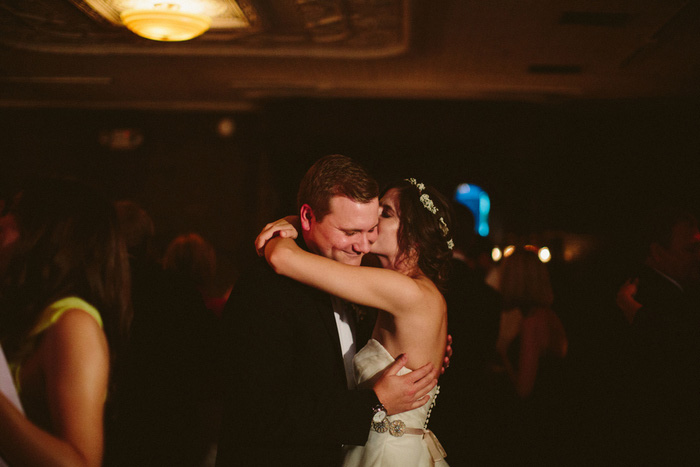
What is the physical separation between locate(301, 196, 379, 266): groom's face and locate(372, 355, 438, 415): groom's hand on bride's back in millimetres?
417

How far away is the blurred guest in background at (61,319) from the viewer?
4.13 ft

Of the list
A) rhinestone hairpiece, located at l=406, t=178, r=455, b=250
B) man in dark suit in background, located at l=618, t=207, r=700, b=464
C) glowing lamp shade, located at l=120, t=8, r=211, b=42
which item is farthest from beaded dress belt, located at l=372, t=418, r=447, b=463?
glowing lamp shade, located at l=120, t=8, r=211, b=42

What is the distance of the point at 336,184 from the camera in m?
1.77

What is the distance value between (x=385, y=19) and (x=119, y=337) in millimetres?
3536

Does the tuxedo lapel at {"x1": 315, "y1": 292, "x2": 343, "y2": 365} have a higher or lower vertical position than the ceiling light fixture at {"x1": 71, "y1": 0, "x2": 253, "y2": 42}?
lower

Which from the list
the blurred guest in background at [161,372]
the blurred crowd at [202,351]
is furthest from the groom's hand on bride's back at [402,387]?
the blurred guest in background at [161,372]

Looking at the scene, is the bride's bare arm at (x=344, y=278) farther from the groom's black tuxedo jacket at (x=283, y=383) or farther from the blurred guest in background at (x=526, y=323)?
the blurred guest in background at (x=526, y=323)

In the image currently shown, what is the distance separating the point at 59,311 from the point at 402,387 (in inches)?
41.5

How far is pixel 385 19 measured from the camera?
417cm

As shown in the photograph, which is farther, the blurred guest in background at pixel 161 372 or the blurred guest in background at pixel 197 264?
the blurred guest in background at pixel 197 264

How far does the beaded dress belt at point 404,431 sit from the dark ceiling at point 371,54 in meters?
3.00

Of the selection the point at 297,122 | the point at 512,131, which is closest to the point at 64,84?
the point at 297,122

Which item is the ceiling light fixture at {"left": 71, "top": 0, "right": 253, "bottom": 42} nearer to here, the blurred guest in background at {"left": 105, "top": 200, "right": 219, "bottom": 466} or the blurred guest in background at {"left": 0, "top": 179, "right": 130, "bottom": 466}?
the blurred guest in background at {"left": 105, "top": 200, "right": 219, "bottom": 466}

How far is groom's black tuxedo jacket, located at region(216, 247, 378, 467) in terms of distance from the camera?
156 cm
